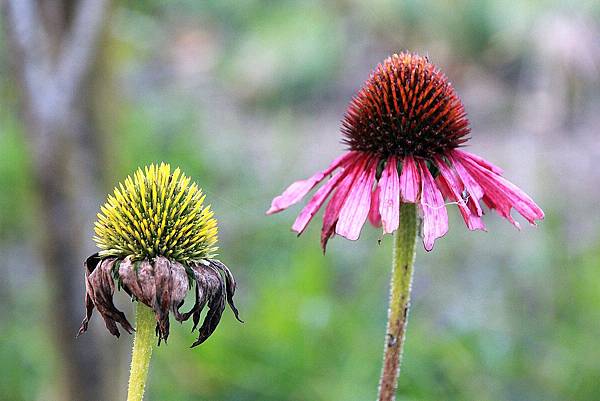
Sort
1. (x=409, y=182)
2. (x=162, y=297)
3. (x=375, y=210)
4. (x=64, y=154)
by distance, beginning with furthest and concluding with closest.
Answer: (x=64, y=154), (x=375, y=210), (x=409, y=182), (x=162, y=297)

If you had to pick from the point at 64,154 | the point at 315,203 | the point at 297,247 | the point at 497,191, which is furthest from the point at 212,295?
the point at 297,247

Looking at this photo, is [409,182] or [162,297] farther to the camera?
[409,182]

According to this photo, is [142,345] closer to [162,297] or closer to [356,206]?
[162,297]

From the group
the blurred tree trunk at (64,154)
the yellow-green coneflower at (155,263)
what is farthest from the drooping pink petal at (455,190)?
the blurred tree trunk at (64,154)

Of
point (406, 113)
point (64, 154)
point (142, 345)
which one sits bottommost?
point (142, 345)

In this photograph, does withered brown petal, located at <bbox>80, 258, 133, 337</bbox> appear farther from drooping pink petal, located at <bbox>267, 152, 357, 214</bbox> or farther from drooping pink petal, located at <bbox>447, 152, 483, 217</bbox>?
drooping pink petal, located at <bbox>447, 152, 483, 217</bbox>

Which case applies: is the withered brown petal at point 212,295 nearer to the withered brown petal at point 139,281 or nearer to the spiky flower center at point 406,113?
the withered brown petal at point 139,281

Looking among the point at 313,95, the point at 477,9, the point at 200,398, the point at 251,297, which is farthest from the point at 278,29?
the point at 200,398
